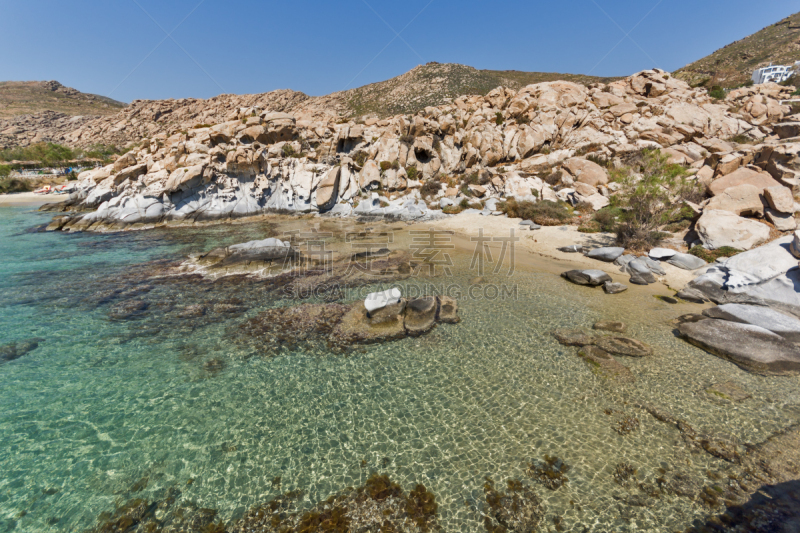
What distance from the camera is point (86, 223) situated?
998 inches

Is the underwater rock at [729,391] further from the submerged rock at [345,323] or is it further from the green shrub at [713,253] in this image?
the green shrub at [713,253]

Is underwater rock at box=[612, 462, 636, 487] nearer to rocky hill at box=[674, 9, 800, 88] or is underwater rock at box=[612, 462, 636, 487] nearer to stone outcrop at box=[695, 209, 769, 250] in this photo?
stone outcrop at box=[695, 209, 769, 250]

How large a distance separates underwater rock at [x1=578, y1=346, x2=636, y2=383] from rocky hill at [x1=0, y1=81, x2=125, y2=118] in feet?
490

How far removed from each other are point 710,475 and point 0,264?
29.1 m

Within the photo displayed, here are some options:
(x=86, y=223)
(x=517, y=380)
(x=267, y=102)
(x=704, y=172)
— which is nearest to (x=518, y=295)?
A: (x=517, y=380)

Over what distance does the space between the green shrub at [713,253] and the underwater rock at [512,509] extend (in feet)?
46.4

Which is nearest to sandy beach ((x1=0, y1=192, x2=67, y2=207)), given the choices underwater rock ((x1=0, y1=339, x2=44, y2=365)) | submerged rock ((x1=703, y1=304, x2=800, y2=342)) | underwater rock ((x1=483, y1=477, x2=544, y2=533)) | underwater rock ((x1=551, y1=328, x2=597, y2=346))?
underwater rock ((x1=0, y1=339, x2=44, y2=365))

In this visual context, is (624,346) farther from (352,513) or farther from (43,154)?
(43,154)

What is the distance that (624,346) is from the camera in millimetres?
7988

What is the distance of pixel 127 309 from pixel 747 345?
62.8ft

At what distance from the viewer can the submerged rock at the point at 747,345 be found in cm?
697

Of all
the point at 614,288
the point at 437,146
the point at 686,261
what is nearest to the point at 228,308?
the point at 614,288

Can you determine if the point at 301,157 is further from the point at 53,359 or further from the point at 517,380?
the point at 517,380

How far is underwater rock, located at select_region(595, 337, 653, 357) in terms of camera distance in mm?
7770
